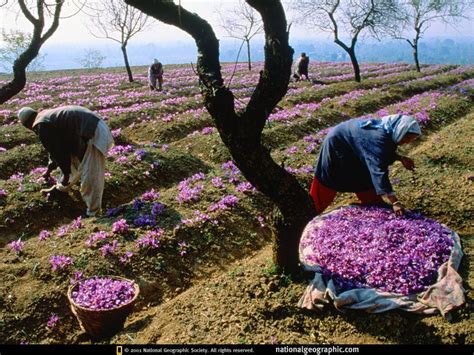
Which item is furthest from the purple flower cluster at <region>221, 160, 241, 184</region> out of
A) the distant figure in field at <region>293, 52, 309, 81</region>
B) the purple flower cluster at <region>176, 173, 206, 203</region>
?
the distant figure in field at <region>293, 52, 309, 81</region>

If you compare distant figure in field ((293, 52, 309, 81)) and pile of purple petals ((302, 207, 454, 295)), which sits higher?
distant figure in field ((293, 52, 309, 81))

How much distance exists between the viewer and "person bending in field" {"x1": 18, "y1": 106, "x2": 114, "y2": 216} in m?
7.89

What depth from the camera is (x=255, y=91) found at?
4.67 meters

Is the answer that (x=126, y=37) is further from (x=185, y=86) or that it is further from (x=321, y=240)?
(x=321, y=240)

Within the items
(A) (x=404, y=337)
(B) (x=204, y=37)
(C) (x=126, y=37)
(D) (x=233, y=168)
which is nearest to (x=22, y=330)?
A: (B) (x=204, y=37)

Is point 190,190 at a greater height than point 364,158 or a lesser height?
lesser

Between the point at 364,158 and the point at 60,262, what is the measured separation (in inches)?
203

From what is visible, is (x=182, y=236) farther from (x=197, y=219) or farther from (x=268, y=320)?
(x=268, y=320)

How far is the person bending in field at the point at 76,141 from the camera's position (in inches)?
311

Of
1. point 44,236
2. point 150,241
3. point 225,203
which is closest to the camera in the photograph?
point 150,241

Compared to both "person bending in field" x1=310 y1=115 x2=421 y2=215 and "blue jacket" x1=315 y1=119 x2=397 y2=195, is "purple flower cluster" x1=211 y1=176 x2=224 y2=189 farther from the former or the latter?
"blue jacket" x1=315 y1=119 x2=397 y2=195

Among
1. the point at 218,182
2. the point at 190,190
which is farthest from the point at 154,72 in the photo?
the point at 190,190

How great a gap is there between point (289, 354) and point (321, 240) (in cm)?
245

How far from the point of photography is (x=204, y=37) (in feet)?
14.9
